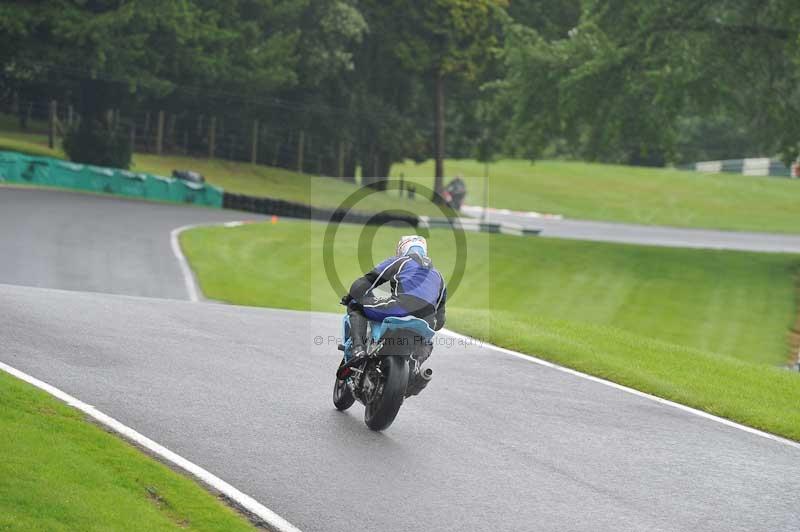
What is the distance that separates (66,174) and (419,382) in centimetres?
3797

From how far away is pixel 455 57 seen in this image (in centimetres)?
6375

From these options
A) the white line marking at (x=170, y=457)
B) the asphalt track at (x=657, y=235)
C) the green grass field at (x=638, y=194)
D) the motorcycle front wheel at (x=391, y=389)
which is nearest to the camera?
the white line marking at (x=170, y=457)

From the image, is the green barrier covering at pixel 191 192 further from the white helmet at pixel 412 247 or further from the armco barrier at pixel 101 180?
the white helmet at pixel 412 247

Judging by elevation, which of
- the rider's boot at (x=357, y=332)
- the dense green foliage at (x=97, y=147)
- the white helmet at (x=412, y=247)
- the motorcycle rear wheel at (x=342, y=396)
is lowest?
the motorcycle rear wheel at (x=342, y=396)

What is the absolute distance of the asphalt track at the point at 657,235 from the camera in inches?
1909

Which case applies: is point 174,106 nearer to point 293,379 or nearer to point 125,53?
point 125,53

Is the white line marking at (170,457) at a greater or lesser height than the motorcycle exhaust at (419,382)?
lesser

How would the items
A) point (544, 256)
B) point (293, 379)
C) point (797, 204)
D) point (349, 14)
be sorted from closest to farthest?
1. point (293, 379)
2. point (544, 256)
3. point (349, 14)
4. point (797, 204)

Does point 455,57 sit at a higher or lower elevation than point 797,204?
higher

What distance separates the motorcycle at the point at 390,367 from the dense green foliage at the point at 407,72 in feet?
81.7

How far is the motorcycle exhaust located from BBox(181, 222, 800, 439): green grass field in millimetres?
3628

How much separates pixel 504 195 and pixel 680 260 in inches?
1568

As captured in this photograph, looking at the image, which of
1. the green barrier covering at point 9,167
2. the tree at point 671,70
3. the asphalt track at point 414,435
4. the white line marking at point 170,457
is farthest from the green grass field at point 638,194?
the white line marking at point 170,457

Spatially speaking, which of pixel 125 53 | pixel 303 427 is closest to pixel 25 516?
pixel 303 427
